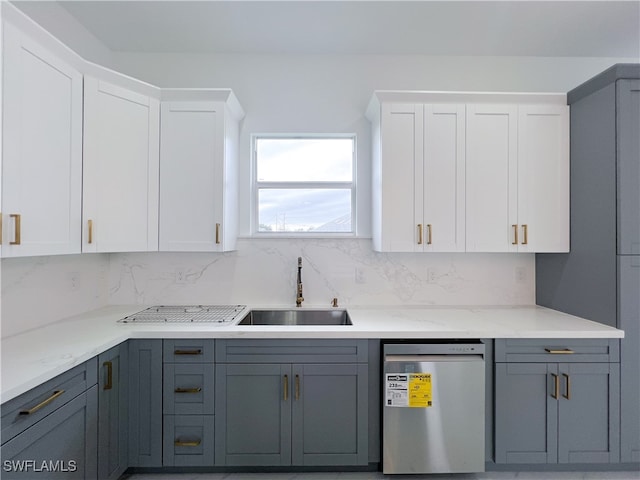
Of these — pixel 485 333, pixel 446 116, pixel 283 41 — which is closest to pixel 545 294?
pixel 485 333

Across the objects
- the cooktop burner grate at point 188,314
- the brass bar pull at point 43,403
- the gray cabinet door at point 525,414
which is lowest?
the gray cabinet door at point 525,414

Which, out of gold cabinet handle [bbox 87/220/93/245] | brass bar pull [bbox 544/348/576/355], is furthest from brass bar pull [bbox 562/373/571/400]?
gold cabinet handle [bbox 87/220/93/245]

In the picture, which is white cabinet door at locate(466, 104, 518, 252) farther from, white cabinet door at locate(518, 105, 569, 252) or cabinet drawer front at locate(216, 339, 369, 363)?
cabinet drawer front at locate(216, 339, 369, 363)

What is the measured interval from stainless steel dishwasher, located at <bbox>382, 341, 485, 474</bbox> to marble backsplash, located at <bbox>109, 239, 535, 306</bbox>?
736 mm

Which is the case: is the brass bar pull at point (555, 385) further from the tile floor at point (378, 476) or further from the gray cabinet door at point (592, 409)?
the tile floor at point (378, 476)

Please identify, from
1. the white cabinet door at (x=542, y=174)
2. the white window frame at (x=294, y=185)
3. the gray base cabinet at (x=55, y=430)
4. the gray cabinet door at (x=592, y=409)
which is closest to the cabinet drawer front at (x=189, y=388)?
the gray base cabinet at (x=55, y=430)

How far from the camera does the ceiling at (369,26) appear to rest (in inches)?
85.0

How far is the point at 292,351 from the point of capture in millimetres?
1995

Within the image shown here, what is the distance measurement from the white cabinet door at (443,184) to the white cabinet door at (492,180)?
6cm

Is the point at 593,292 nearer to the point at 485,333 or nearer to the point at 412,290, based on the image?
the point at 485,333

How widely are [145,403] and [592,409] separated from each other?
251cm

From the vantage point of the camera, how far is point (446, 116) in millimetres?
2338

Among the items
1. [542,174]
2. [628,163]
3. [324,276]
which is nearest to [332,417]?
[324,276]

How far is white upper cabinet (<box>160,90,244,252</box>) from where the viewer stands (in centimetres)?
232
